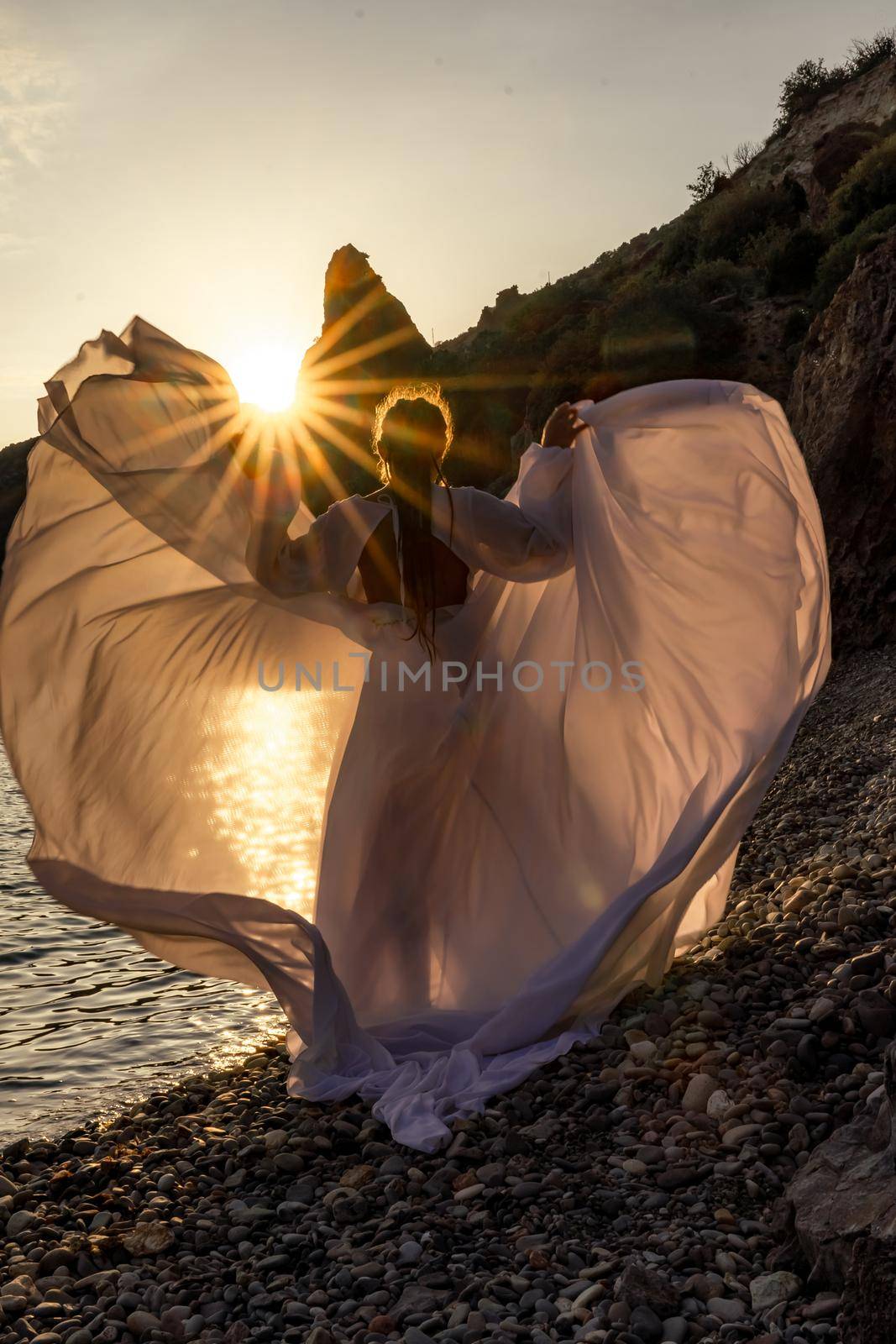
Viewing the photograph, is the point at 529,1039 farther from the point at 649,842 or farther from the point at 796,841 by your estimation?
the point at 796,841

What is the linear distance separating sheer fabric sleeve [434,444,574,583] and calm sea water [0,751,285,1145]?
2.73 metres

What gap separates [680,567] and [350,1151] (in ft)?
8.03

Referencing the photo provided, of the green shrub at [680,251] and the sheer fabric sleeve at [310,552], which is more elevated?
the green shrub at [680,251]

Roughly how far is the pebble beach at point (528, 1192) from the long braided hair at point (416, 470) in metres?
1.71

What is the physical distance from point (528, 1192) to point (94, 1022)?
365cm

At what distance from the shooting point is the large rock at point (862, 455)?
36.9 ft

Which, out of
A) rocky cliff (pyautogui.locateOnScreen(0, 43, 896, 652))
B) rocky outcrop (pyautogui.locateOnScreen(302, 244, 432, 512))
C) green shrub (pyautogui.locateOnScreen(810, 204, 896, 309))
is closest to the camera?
rocky cliff (pyautogui.locateOnScreen(0, 43, 896, 652))

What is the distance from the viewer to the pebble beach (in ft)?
8.75

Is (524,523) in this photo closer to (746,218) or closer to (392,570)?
(392,570)

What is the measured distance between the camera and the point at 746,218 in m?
30.6

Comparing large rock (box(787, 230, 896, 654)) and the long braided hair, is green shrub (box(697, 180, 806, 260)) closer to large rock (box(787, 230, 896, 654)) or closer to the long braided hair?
large rock (box(787, 230, 896, 654))

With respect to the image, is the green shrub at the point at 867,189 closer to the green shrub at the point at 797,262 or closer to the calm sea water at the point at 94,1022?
the green shrub at the point at 797,262

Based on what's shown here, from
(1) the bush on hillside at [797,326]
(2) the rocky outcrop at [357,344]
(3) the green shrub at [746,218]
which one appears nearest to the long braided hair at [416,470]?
(1) the bush on hillside at [797,326]

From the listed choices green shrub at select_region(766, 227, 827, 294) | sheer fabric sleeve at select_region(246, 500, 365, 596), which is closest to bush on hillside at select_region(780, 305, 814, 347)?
green shrub at select_region(766, 227, 827, 294)
